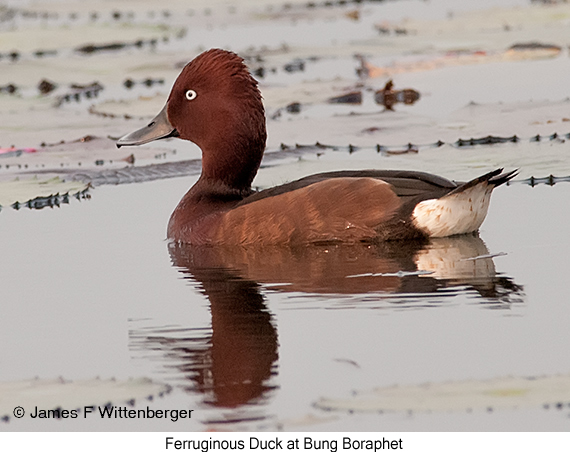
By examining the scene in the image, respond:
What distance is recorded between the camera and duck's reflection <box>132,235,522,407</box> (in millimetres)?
4695

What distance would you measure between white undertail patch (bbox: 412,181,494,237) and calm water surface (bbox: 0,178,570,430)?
0.07m

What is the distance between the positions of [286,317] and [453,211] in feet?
5.43

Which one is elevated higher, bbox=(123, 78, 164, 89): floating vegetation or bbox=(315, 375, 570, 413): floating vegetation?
bbox=(123, 78, 164, 89): floating vegetation

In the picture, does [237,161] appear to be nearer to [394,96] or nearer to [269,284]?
[269,284]

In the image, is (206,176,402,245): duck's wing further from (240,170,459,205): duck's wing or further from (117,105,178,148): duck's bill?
(117,105,178,148): duck's bill

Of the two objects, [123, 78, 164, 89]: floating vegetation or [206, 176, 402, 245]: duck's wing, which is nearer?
[206, 176, 402, 245]: duck's wing

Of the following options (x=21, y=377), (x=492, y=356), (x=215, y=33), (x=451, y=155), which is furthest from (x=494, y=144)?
(x=215, y=33)

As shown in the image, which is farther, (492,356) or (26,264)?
(26,264)

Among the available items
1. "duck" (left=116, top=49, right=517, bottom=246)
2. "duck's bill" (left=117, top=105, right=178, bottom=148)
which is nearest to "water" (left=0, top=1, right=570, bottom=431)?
"duck" (left=116, top=49, right=517, bottom=246)

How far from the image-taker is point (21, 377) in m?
4.73

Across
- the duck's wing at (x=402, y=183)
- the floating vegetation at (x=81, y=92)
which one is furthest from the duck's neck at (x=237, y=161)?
the floating vegetation at (x=81, y=92)

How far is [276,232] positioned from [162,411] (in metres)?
2.55

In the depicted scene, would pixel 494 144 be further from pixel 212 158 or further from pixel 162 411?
pixel 162 411

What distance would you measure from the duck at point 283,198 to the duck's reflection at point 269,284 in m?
0.08
